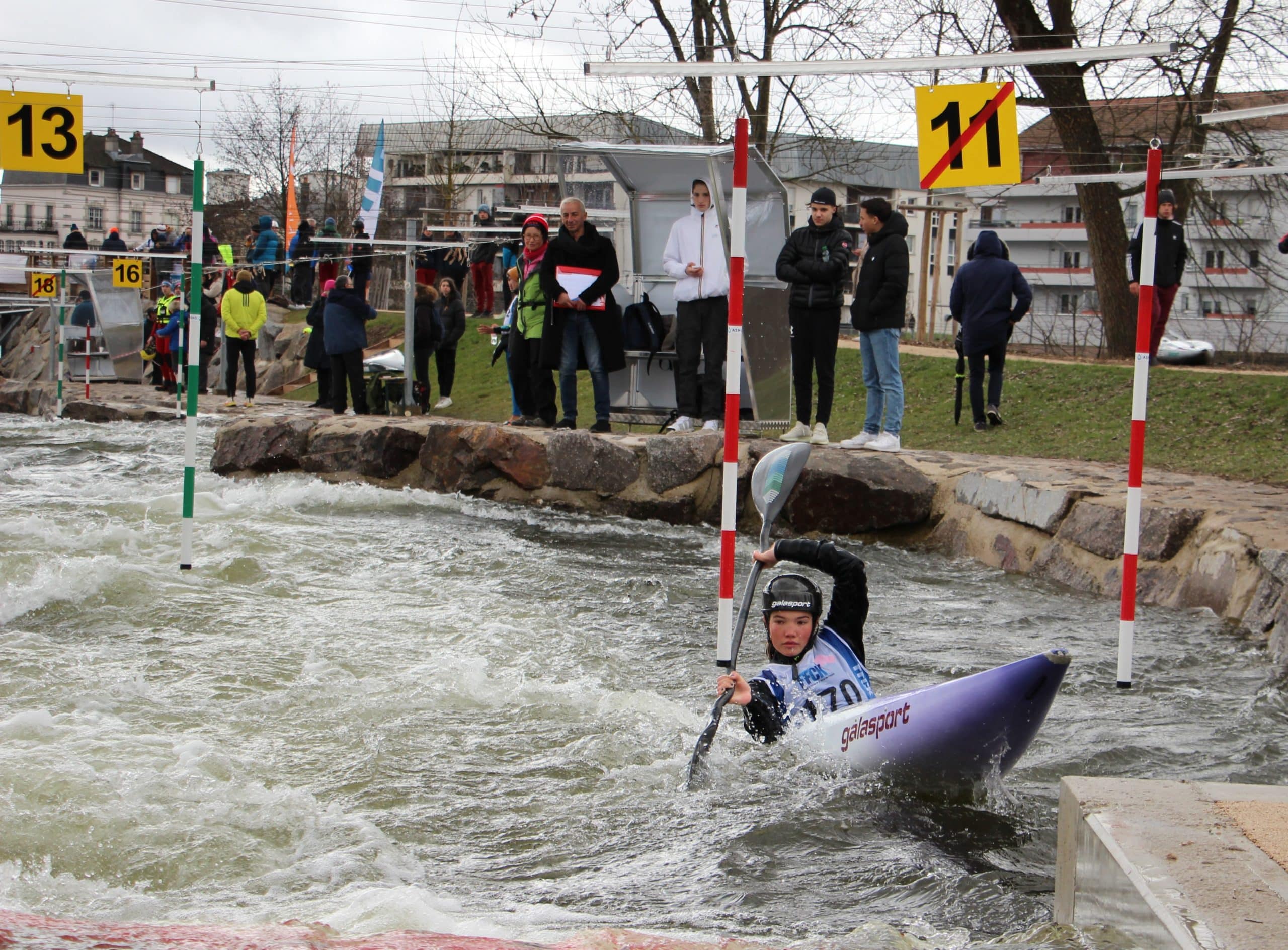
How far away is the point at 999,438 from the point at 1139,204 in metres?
24.1

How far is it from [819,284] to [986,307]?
245 cm

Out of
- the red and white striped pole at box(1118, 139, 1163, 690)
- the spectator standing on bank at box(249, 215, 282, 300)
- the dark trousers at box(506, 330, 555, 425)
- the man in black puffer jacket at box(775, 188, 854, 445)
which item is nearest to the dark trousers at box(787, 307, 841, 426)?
the man in black puffer jacket at box(775, 188, 854, 445)

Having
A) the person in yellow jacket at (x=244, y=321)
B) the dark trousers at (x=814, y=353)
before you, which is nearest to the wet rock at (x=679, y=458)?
the dark trousers at (x=814, y=353)

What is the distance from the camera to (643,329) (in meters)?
11.2

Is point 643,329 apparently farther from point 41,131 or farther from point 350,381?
point 41,131

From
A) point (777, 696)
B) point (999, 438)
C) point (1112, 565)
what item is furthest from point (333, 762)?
point (999, 438)

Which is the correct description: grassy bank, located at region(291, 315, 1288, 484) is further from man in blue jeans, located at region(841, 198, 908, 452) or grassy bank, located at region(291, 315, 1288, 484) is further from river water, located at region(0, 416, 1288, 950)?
river water, located at region(0, 416, 1288, 950)

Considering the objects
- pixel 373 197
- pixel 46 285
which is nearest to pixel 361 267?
pixel 373 197

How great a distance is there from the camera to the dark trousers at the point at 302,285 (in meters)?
26.8

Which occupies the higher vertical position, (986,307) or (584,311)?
(986,307)

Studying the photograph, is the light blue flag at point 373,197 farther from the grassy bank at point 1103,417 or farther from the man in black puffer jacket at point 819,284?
the man in black puffer jacket at point 819,284

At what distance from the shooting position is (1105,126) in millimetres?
17750

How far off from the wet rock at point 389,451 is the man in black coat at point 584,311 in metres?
1.29

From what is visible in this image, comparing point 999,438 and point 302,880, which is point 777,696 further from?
point 999,438
